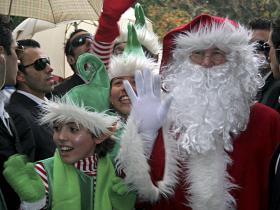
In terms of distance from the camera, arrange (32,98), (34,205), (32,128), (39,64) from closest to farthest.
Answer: (34,205) → (32,128) → (32,98) → (39,64)

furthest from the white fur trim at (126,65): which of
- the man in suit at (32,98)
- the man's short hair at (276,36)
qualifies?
the man's short hair at (276,36)

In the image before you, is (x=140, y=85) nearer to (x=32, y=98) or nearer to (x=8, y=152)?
(x=8, y=152)

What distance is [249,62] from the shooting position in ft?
13.3

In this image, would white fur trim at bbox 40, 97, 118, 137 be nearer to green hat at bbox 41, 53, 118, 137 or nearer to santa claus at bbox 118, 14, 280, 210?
green hat at bbox 41, 53, 118, 137

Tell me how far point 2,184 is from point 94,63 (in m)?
0.97

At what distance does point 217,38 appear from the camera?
3.97 metres

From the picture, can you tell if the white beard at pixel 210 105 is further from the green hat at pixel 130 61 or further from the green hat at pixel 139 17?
the green hat at pixel 139 17

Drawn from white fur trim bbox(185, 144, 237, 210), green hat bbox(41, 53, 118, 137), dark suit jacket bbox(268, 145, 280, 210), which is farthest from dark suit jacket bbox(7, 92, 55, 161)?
dark suit jacket bbox(268, 145, 280, 210)

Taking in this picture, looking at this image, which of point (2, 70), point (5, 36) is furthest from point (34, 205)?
point (5, 36)

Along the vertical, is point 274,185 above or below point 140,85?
below

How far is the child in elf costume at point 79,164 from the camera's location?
3.60 meters

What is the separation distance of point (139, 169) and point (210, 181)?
464mm

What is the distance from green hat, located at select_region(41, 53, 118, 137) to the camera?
3.77 m

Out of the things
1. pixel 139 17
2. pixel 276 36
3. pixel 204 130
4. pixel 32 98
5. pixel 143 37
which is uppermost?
pixel 276 36
